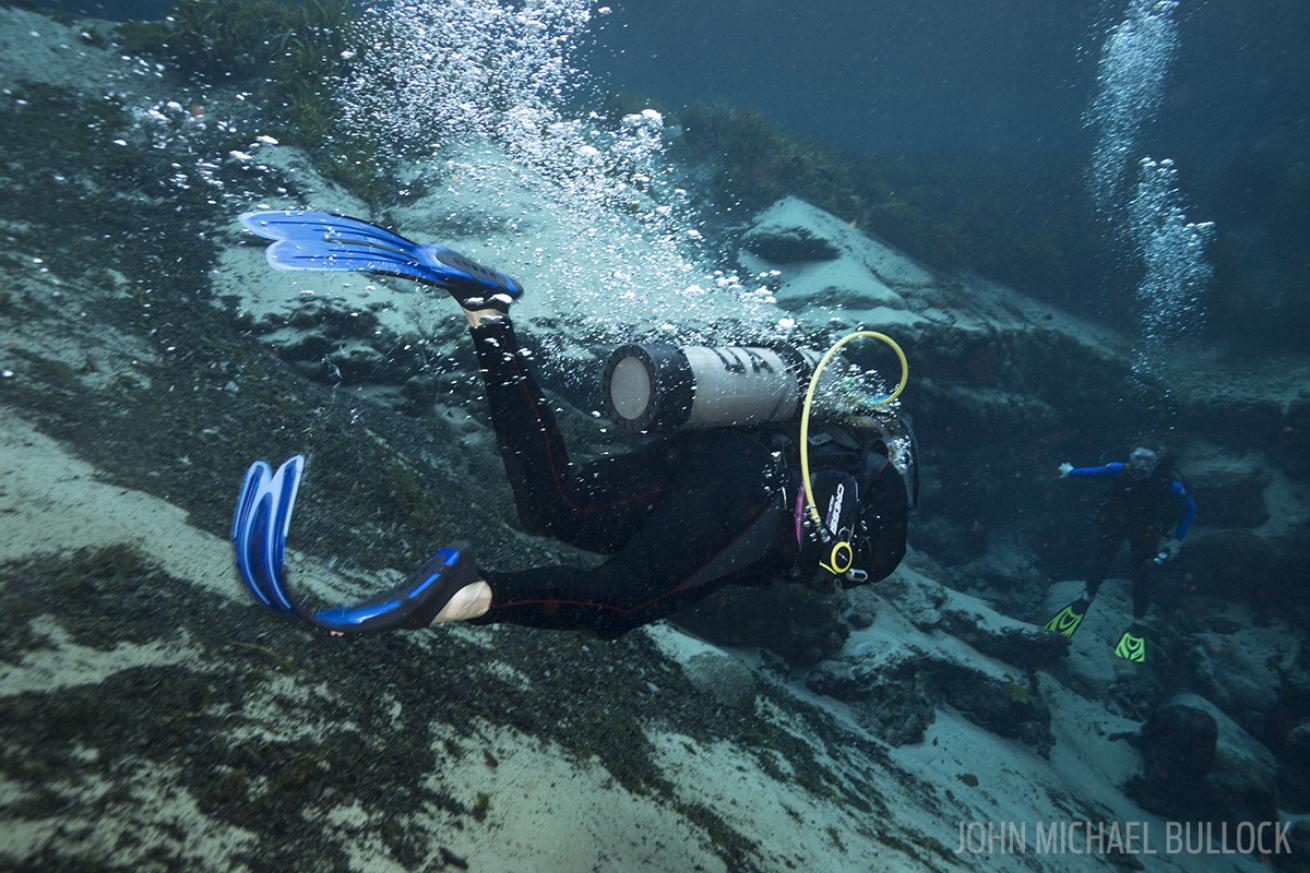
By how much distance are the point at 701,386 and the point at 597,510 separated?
91 centimetres

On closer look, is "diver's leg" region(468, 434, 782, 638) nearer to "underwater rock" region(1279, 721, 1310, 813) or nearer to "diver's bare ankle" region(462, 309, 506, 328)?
"diver's bare ankle" region(462, 309, 506, 328)

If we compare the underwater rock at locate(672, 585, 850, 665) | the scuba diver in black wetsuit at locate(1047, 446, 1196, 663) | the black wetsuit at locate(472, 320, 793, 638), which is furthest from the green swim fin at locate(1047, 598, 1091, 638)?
the black wetsuit at locate(472, 320, 793, 638)

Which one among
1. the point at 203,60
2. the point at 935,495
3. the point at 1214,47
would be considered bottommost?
the point at 935,495

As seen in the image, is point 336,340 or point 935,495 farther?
point 935,495

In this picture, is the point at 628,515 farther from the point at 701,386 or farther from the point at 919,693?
the point at 919,693

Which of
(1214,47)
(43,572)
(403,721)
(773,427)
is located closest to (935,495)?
(773,427)

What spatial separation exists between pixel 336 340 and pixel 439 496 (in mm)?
2427

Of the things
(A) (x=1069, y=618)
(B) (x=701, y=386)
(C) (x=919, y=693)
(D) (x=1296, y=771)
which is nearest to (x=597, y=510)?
(B) (x=701, y=386)

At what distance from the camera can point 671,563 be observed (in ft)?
8.55

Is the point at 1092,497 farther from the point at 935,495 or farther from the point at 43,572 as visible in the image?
the point at 43,572

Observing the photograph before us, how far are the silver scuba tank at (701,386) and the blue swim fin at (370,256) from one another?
→ 2.75 feet

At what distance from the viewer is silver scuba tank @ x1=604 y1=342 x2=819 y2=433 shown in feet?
9.16

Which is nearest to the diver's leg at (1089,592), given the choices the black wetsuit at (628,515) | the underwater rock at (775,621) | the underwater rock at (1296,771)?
the underwater rock at (1296,771)

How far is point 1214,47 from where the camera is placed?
1459 inches
